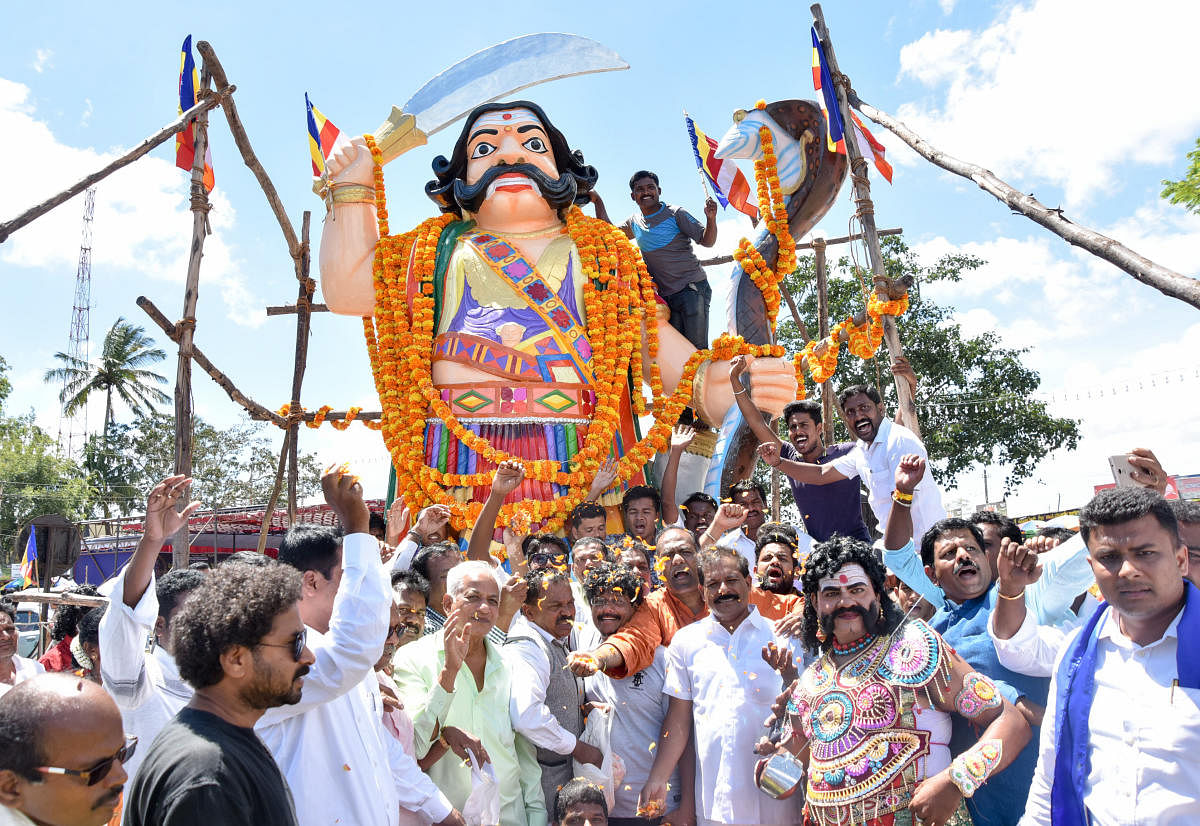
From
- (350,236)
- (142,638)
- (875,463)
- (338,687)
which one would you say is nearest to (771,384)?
(875,463)

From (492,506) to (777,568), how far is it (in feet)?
5.05

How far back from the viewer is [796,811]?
3.29 meters

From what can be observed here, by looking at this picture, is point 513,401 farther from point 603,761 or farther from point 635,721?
point 603,761

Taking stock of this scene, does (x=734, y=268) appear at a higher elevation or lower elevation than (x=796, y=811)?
higher

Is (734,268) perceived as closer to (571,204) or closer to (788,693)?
(571,204)

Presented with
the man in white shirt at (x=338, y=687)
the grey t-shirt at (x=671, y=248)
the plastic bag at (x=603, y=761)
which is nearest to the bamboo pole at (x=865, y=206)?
the grey t-shirt at (x=671, y=248)

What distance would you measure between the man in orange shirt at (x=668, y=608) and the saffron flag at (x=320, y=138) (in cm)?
501

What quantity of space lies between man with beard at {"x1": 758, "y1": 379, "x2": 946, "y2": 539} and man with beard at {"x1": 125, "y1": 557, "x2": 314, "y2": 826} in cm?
334

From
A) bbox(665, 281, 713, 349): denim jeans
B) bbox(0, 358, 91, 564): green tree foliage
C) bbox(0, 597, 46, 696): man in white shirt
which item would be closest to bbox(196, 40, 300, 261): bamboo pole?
bbox(665, 281, 713, 349): denim jeans

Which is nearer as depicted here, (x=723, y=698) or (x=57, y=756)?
(x=57, y=756)

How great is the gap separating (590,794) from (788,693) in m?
0.90

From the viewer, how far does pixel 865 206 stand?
6.07 m

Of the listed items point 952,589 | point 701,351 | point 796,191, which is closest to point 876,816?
point 952,589

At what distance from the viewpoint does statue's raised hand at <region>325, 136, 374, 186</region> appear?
7.78m
